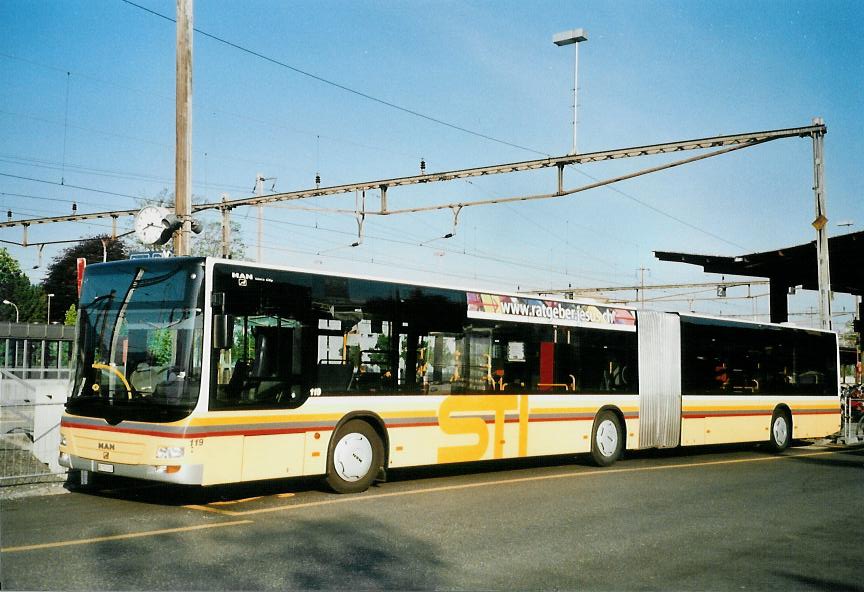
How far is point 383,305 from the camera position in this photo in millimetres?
12773

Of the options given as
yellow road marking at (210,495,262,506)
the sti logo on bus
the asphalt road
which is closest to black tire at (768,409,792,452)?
the asphalt road

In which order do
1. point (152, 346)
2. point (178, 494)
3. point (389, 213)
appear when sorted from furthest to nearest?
point (389, 213) < point (178, 494) < point (152, 346)

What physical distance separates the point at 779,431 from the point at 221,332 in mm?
15256

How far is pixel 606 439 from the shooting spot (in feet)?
54.7

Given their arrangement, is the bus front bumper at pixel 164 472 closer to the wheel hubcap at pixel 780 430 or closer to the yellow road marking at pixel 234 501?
the yellow road marking at pixel 234 501

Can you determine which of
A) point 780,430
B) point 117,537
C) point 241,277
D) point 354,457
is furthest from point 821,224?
point 117,537

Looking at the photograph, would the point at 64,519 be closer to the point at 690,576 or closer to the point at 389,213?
the point at 690,576

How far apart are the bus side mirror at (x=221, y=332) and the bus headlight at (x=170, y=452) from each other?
121 cm

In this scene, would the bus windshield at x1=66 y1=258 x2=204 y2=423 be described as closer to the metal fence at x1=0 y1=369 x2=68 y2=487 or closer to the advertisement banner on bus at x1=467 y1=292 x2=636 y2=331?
the metal fence at x1=0 y1=369 x2=68 y2=487

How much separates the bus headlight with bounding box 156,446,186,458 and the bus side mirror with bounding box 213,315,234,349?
1208mm

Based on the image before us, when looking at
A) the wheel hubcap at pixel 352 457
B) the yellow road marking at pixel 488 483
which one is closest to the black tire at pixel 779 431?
the yellow road marking at pixel 488 483

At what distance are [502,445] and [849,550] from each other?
246 inches

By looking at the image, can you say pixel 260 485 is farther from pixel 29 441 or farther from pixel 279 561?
pixel 279 561

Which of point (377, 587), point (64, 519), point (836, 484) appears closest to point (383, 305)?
point (64, 519)
